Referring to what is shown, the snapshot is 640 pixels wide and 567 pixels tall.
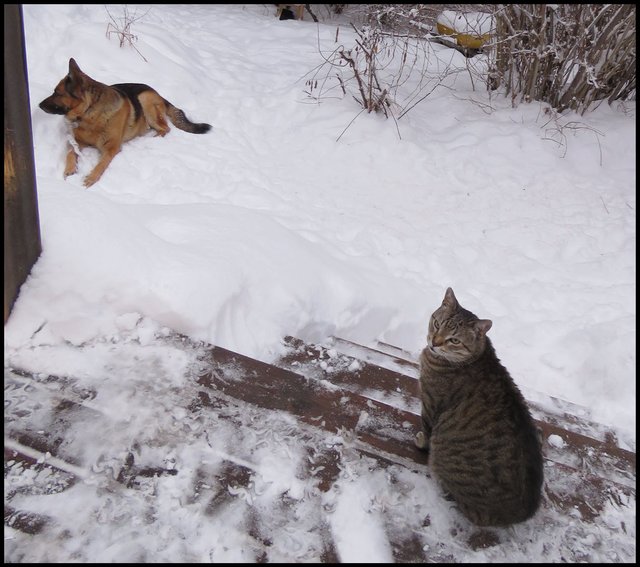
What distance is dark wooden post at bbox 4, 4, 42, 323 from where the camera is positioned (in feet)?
6.32

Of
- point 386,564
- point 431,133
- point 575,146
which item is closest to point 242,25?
point 431,133

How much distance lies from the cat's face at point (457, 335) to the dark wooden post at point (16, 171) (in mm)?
1822

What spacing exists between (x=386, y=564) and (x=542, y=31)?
15.7ft

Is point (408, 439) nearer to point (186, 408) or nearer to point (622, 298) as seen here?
point (186, 408)

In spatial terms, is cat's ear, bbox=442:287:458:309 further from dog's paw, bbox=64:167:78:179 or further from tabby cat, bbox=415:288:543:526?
dog's paw, bbox=64:167:78:179

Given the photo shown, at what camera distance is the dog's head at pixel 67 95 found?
408 cm

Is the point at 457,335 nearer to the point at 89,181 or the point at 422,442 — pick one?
the point at 422,442

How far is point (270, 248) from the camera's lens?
3.10 m

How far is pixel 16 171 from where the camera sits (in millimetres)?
2070

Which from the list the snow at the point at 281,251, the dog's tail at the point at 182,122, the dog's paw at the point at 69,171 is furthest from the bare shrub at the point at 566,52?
the dog's paw at the point at 69,171

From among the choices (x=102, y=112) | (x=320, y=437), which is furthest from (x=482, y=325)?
(x=102, y=112)

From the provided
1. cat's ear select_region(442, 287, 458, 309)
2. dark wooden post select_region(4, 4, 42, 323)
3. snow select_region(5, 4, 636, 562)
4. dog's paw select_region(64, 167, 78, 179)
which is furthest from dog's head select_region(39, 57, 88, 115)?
cat's ear select_region(442, 287, 458, 309)

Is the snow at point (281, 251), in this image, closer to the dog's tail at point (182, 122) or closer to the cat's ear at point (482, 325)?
the dog's tail at point (182, 122)

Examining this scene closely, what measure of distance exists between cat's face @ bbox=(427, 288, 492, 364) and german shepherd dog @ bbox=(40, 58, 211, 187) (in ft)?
9.82
